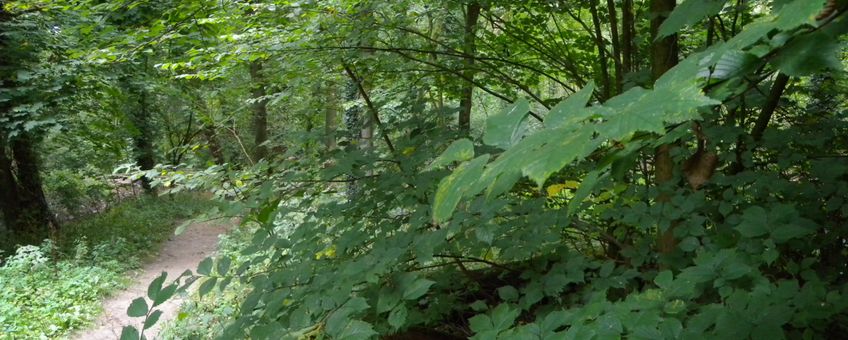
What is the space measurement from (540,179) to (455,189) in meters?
0.15

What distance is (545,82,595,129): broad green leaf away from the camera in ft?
2.04

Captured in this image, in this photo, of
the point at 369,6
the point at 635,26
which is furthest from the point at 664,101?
the point at 635,26

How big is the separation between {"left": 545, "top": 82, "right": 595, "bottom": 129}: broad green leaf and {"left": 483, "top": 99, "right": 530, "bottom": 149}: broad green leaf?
37 mm

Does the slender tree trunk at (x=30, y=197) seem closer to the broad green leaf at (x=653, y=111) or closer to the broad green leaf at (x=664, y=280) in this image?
the broad green leaf at (x=664, y=280)

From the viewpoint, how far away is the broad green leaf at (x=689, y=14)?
1034 mm

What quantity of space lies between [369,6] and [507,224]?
5.48 ft

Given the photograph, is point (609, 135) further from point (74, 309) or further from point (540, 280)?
point (74, 309)

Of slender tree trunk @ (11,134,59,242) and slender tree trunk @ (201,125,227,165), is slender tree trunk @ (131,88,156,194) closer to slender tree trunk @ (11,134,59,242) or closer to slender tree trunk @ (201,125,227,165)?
slender tree trunk @ (201,125,227,165)

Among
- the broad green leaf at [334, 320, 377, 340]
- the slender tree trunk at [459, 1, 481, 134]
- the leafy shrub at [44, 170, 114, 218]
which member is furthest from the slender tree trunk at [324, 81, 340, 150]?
the leafy shrub at [44, 170, 114, 218]

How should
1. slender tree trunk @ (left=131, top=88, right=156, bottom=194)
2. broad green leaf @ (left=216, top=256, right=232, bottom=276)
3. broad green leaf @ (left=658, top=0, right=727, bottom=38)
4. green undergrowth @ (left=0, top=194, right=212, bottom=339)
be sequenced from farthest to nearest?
slender tree trunk @ (left=131, top=88, right=156, bottom=194)
green undergrowth @ (left=0, top=194, right=212, bottom=339)
broad green leaf @ (left=216, top=256, right=232, bottom=276)
broad green leaf @ (left=658, top=0, right=727, bottom=38)

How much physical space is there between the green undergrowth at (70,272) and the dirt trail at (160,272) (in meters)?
0.16

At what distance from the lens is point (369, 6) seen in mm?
3074

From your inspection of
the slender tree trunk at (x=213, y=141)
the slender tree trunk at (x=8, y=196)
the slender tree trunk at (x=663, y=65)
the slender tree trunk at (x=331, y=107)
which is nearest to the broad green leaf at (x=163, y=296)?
the slender tree trunk at (x=331, y=107)

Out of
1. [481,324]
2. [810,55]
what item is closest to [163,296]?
[481,324]
